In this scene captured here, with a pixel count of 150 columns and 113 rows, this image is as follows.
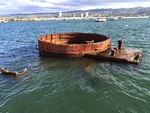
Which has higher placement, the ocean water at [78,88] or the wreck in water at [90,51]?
the wreck in water at [90,51]

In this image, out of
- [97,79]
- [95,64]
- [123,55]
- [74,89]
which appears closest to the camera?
[74,89]

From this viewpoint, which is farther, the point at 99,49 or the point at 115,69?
the point at 99,49

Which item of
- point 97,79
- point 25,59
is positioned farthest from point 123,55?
point 25,59

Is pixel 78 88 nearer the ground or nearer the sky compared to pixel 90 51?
nearer the ground

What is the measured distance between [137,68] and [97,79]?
15.7ft

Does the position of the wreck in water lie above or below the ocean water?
above

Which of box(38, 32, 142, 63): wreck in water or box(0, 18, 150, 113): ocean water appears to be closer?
box(0, 18, 150, 113): ocean water

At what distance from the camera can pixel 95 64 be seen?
828 inches

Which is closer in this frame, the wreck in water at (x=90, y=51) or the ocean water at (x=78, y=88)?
the ocean water at (x=78, y=88)

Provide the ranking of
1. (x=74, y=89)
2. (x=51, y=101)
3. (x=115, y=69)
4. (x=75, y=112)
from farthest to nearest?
(x=115, y=69) < (x=74, y=89) < (x=51, y=101) < (x=75, y=112)

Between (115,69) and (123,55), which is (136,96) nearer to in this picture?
(115,69)

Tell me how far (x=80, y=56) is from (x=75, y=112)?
11665 millimetres

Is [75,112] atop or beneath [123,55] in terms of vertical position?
beneath

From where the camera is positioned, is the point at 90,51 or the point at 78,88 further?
the point at 90,51
